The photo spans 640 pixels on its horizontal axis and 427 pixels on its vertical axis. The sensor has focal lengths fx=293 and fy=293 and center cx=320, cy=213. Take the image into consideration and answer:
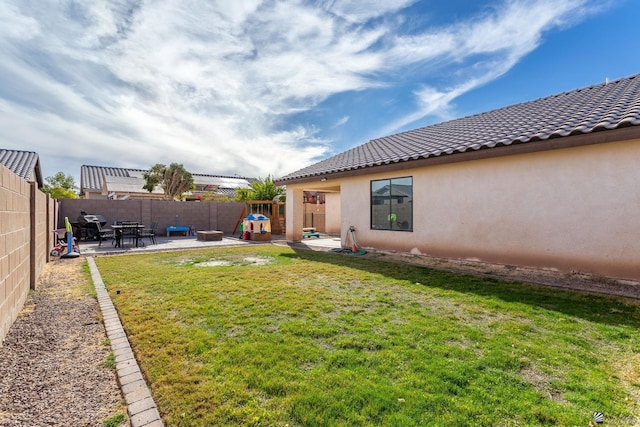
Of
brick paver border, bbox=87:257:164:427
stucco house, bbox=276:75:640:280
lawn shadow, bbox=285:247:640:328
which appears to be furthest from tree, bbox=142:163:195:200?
brick paver border, bbox=87:257:164:427

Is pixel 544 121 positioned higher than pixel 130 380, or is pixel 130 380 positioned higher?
pixel 544 121

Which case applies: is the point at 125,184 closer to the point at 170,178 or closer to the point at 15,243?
the point at 170,178

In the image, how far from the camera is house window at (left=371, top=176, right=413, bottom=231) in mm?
9727

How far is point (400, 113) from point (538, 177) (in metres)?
10.3

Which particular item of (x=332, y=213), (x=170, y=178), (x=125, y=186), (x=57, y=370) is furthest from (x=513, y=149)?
(x=125, y=186)

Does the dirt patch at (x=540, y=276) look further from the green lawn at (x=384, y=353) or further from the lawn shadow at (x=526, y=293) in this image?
the green lawn at (x=384, y=353)

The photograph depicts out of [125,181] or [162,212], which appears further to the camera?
[125,181]

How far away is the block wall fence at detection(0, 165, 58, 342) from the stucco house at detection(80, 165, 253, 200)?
2031cm

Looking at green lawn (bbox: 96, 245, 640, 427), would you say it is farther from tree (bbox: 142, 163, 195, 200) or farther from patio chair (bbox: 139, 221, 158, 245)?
tree (bbox: 142, 163, 195, 200)

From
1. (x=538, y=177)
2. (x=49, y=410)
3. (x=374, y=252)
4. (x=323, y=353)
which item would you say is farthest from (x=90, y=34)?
(x=538, y=177)

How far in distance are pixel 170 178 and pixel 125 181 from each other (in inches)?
370

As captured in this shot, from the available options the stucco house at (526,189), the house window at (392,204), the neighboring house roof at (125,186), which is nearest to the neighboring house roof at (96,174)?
the neighboring house roof at (125,186)

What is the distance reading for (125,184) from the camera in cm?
2991

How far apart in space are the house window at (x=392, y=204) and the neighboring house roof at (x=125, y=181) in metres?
21.9
